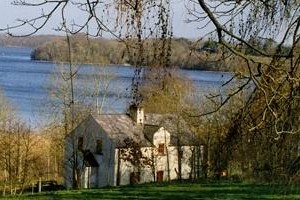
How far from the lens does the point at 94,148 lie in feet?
112

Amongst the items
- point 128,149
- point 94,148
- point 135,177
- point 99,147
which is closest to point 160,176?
point 135,177

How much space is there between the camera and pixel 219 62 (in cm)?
539

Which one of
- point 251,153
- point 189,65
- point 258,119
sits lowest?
point 251,153

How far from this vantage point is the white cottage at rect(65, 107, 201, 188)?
3250 cm

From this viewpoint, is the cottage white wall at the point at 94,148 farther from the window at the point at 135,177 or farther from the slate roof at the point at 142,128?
the window at the point at 135,177

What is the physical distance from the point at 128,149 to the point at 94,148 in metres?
2.59

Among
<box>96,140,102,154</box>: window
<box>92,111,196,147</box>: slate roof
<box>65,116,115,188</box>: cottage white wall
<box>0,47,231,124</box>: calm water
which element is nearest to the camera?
<box>65,116,115,188</box>: cottage white wall

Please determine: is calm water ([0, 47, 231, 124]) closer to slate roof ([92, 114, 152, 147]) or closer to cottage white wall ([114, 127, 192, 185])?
slate roof ([92, 114, 152, 147])

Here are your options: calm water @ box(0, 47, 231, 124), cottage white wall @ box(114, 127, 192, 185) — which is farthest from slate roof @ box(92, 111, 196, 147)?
calm water @ box(0, 47, 231, 124)

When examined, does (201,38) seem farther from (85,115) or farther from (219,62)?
(85,115)

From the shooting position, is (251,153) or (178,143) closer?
(251,153)

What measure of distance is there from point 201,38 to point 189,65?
0.32 m

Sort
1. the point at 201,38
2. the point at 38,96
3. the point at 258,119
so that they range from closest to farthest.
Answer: the point at 201,38
the point at 258,119
the point at 38,96

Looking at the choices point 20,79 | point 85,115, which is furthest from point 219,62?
point 20,79
